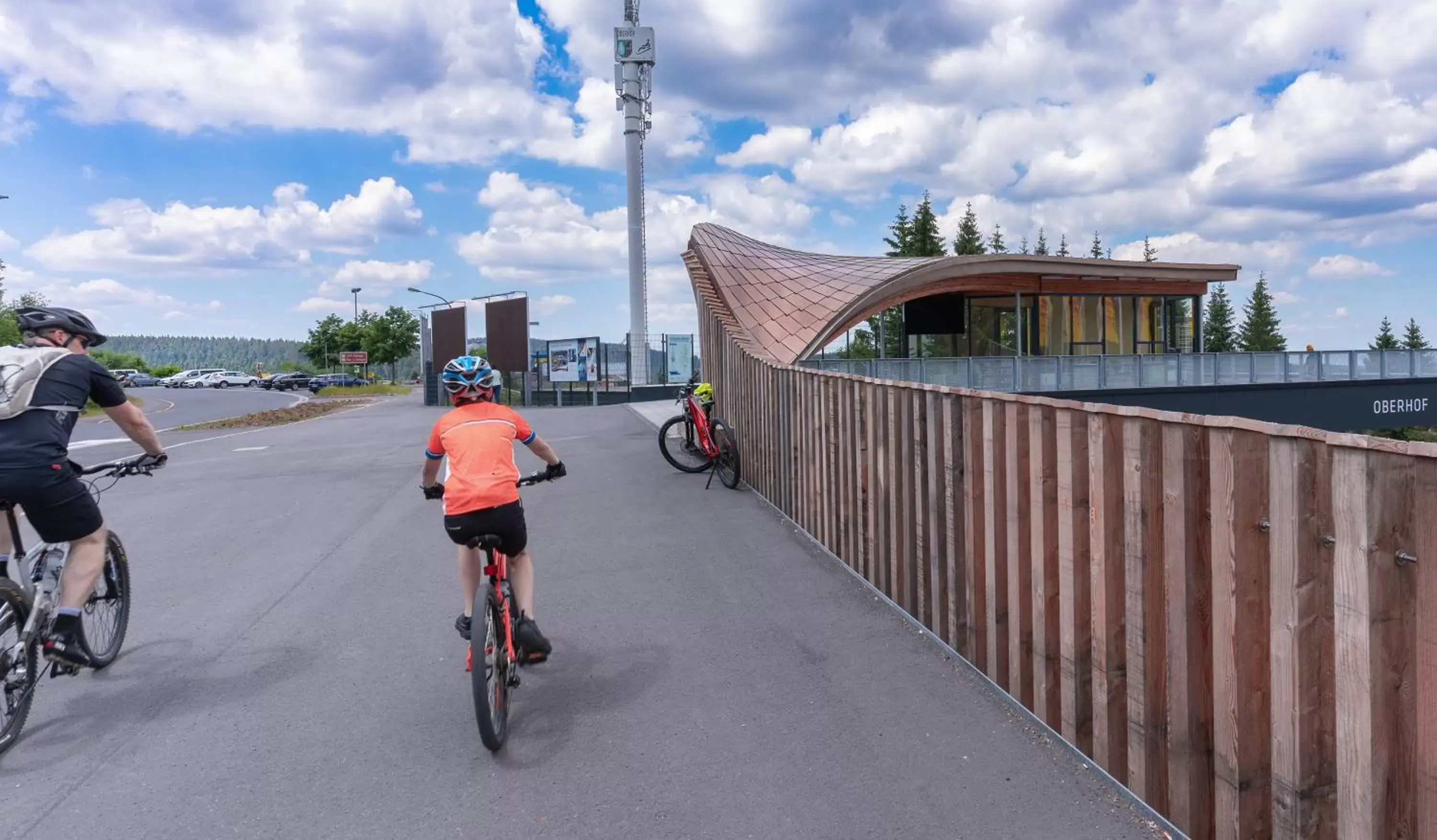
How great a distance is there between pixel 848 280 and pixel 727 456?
63.7 ft

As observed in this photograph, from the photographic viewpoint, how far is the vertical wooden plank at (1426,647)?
88.0 inches

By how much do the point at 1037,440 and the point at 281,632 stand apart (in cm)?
457

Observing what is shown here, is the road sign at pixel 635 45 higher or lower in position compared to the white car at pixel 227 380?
higher

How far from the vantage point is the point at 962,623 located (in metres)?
4.89

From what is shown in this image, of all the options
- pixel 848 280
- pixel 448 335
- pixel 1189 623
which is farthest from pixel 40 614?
pixel 448 335

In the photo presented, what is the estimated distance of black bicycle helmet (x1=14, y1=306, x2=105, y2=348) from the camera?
4391 millimetres

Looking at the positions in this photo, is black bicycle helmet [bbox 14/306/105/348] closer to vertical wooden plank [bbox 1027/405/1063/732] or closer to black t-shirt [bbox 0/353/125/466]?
black t-shirt [bbox 0/353/125/466]

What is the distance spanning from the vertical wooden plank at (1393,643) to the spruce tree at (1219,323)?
96.4 m

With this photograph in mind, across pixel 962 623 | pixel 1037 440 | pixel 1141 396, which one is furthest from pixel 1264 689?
pixel 1141 396

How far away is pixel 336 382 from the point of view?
73.2 meters

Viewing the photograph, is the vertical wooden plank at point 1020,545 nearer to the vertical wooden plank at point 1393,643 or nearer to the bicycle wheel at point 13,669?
the vertical wooden plank at point 1393,643

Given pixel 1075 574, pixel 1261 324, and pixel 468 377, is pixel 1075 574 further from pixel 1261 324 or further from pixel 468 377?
pixel 1261 324

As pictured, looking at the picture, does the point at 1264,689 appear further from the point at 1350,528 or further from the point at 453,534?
the point at 453,534

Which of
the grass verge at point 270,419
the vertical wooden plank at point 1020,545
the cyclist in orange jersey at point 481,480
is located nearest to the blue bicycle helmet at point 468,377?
the cyclist in orange jersey at point 481,480
